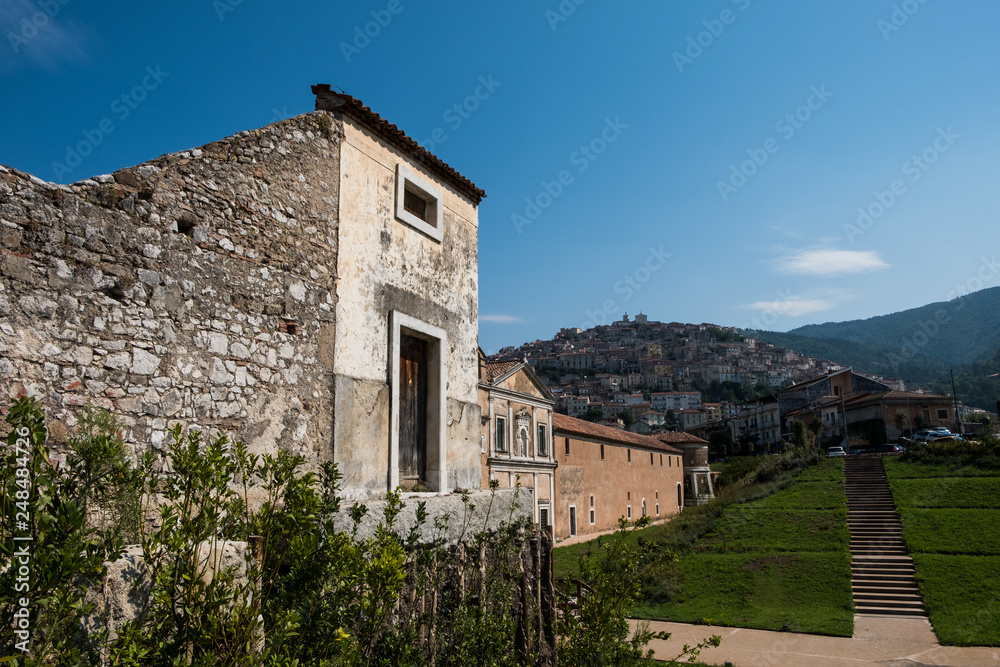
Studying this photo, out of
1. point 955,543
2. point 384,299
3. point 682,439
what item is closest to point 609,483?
point 682,439

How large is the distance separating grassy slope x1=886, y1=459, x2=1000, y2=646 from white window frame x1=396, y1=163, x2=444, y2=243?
17092 mm

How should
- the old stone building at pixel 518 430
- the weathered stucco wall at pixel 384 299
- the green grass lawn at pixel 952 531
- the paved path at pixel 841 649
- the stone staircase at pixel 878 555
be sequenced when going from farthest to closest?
1. the old stone building at pixel 518 430
2. the green grass lawn at pixel 952 531
3. the stone staircase at pixel 878 555
4. the paved path at pixel 841 649
5. the weathered stucco wall at pixel 384 299

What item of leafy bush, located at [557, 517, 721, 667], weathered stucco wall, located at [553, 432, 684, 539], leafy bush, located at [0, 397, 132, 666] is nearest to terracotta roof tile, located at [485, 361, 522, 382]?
weathered stucco wall, located at [553, 432, 684, 539]

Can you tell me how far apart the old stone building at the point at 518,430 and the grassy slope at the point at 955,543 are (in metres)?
15.4

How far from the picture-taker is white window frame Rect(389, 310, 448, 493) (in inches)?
252

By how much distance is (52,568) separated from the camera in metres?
2.42

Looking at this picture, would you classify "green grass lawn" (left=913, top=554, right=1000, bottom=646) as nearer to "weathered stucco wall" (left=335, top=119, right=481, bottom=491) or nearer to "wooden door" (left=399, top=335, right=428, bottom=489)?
"weathered stucco wall" (left=335, top=119, right=481, bottom=491)

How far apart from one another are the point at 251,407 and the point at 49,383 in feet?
4.54

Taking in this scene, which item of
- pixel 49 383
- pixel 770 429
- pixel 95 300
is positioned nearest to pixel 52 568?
pixel 49 383

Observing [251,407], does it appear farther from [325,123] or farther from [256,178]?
[325,123]

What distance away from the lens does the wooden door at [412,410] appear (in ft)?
22.0

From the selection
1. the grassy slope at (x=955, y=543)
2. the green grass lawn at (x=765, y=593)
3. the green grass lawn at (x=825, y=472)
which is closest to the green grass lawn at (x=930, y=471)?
the grassy slope at (x=955, y=543)

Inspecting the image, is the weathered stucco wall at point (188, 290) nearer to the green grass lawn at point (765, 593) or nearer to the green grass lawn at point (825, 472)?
the green grass lawn at point (765, 593)

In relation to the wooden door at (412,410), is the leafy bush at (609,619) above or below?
below
